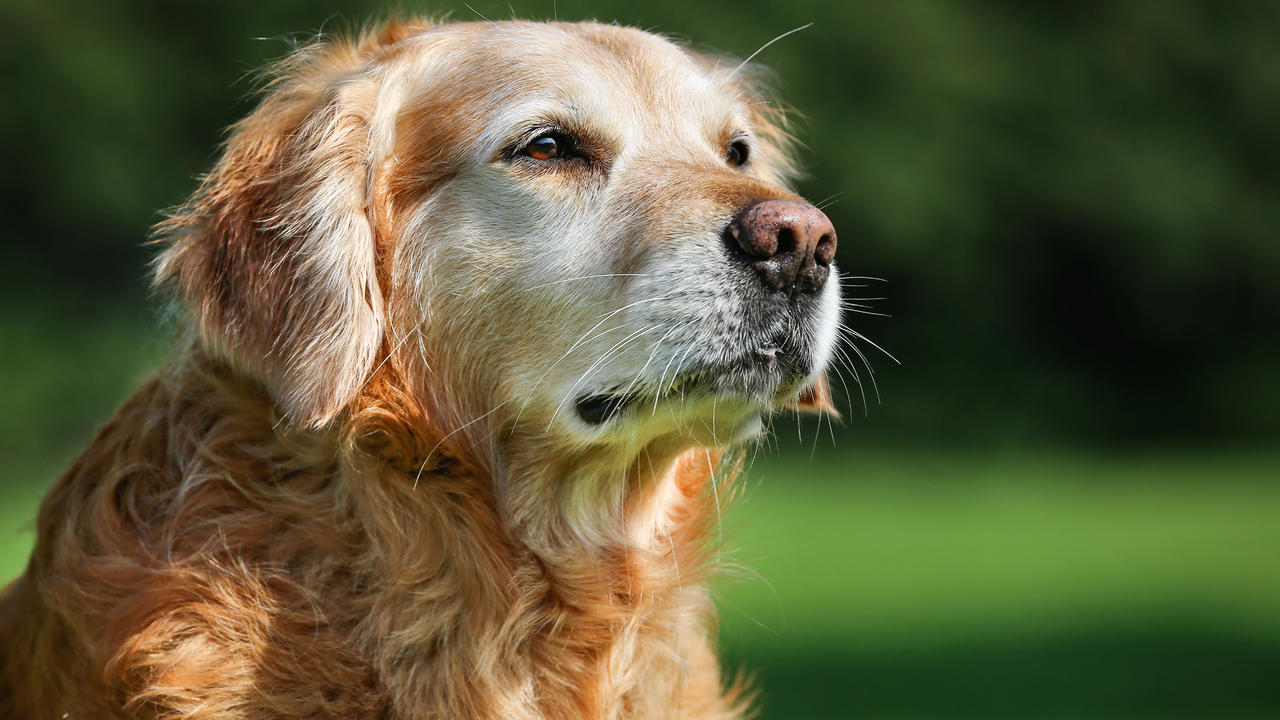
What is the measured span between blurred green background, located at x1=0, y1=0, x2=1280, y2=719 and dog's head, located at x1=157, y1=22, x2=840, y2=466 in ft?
21.1

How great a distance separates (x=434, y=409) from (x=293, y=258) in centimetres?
50

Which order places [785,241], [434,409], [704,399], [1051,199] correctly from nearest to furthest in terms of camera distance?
1. [785,241]
2. [704,399]
3. [434,409]
4. [1051,199]

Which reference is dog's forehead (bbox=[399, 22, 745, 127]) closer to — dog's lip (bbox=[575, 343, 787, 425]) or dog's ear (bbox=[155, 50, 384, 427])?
dog's ear (bbox=[155, 50, 384, 427])

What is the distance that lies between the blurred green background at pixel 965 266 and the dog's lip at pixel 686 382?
6.45 meters

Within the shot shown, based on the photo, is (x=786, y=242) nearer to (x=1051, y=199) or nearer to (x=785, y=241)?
(x=785, y=241)

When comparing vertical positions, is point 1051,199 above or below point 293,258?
above

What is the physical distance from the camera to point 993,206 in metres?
19.0

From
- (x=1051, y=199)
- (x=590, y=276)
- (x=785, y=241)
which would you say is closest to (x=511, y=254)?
(x=590, y=276)

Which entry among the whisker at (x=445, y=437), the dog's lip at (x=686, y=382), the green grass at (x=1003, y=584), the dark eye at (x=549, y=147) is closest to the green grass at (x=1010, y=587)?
the green grass at (x=1003, y=584)

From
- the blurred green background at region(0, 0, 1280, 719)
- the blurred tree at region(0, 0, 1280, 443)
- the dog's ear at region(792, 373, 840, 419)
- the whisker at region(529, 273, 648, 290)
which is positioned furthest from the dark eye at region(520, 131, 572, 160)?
the blurred tree at region(0, 0, 1280, 443)

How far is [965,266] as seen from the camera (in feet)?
61.5

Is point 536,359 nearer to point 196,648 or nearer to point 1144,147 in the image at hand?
point 196,648

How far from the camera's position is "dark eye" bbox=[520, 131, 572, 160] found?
3.24 metres

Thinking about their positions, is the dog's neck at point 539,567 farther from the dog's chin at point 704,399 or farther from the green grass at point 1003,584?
the green grass at point 1003,584
